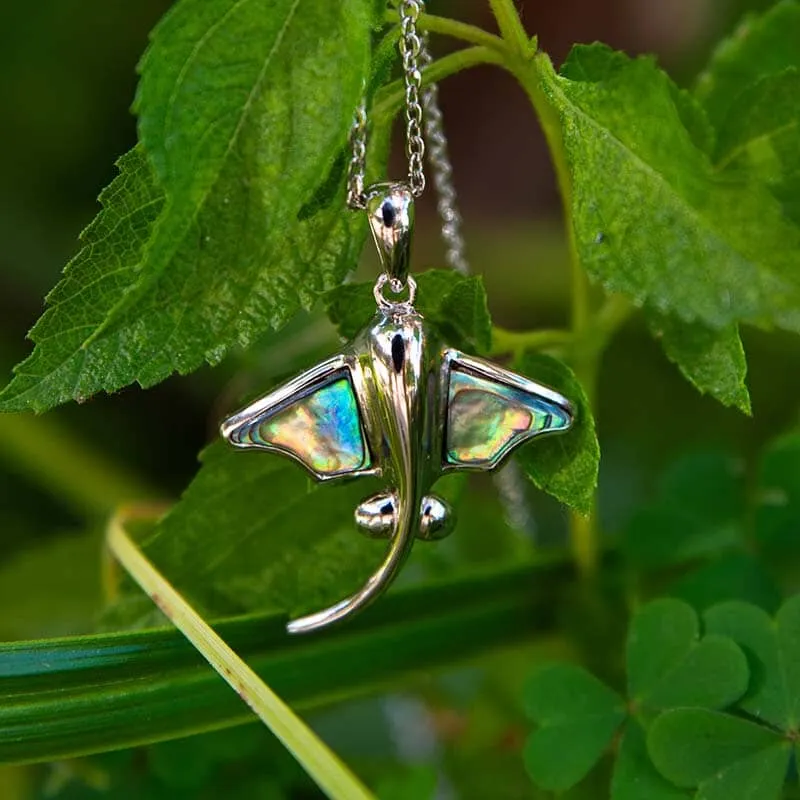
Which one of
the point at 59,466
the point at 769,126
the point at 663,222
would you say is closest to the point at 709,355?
the point at 663,222

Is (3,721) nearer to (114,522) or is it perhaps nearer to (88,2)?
(114,522)

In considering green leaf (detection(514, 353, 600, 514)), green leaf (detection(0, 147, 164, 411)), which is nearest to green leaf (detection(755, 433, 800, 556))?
green leaf (detection(514, 353, 600, 514))

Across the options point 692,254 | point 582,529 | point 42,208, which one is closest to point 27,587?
point 582,529

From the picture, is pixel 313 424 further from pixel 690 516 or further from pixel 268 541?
pixel 690 516

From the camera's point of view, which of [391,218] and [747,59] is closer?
[391,218]

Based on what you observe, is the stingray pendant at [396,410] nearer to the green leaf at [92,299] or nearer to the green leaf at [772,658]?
the green leaf at [92,299]

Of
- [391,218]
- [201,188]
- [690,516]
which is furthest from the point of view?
[690,516]

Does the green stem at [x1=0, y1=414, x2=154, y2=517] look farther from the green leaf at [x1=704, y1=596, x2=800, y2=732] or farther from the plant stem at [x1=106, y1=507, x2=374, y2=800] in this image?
the green leaf at [x1=704, y1=596, x2=800, y2=732]
